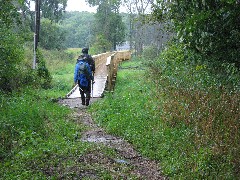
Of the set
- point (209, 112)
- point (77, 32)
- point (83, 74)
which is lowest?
point (209, 112)

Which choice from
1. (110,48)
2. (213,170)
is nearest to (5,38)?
(213,170)

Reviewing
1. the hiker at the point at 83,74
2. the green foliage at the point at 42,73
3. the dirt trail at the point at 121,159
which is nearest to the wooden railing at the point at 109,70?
the green foliage at the point at 42,73

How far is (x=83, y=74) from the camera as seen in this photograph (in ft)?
37.1

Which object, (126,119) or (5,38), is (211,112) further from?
(5,38)

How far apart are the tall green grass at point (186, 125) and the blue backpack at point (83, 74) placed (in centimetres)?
96

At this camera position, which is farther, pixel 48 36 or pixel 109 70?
pixel 48 36

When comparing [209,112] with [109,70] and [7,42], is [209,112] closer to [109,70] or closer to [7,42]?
[7,42]

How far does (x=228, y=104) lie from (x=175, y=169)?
243 centimetres

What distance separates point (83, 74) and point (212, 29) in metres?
6.82

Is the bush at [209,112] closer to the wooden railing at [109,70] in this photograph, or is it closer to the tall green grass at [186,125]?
the tall green grass at [186,125]

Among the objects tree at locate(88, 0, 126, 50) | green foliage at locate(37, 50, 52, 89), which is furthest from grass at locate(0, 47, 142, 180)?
tree at locate(88, 0, 126, 50)

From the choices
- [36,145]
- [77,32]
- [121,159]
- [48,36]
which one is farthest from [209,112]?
[77,32]

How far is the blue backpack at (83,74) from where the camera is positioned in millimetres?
11141

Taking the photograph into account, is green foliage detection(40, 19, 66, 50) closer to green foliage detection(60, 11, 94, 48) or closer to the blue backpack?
green foliage detection(60, 11, 94, 48)
